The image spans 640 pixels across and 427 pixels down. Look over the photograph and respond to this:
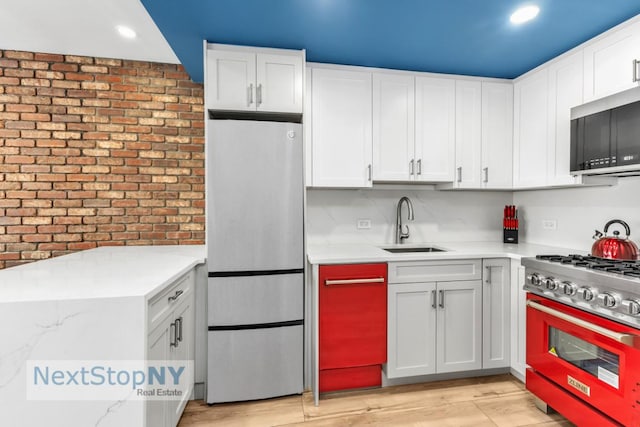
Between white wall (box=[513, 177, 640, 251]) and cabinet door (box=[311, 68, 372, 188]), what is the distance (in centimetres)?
162

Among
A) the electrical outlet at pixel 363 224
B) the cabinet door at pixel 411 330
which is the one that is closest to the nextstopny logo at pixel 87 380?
the cabinet door at pixel 411 330

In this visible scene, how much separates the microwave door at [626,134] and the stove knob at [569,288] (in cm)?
78

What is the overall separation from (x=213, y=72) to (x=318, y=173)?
1.01 m

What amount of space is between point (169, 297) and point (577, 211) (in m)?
2.98

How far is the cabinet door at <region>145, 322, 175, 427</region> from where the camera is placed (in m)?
1.33

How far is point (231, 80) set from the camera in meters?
2.16

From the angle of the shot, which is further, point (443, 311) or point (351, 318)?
point (443, 311)

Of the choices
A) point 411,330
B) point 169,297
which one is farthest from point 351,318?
point 169,297

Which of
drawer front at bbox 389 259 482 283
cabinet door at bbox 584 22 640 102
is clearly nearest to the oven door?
drawer front at bbox 389 259 482 283

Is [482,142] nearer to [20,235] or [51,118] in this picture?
[51,118]

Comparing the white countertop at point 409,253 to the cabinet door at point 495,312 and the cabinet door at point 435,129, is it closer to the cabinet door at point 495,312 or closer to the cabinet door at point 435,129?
the cabinet door at point 495,312

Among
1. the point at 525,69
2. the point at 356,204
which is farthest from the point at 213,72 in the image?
the point at 525,69

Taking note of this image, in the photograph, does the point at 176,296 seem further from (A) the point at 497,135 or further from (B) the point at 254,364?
(A) the point at 497,135

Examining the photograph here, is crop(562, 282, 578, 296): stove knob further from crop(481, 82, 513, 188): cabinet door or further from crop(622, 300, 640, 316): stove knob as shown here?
crop(481, 82, 513, 188): cabinet door
